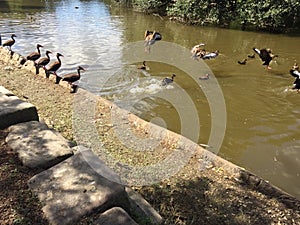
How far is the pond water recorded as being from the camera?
716cm

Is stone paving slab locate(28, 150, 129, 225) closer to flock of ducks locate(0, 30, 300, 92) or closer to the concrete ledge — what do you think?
the concrete ledge

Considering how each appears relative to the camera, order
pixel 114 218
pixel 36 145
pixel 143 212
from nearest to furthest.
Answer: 1. pixel 114 218
2. pixel 143 212
3. pixel 36 145

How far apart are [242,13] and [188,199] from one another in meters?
17.8

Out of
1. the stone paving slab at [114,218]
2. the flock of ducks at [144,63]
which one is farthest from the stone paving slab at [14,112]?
the flock of ducks at [144,63]

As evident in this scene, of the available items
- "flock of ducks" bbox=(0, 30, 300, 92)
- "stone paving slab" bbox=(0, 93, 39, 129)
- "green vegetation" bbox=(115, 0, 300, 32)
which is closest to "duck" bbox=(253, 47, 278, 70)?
"flock of ducks" bbox=(0, 30, 300, 92)

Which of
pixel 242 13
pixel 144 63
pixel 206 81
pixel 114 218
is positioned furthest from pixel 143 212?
pixel 242 13

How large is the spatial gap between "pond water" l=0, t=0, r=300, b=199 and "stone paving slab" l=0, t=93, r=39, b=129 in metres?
4.09

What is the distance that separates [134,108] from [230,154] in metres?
3.23

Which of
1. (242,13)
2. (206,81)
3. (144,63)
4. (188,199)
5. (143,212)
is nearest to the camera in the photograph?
(143,212)

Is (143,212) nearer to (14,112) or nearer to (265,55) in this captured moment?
(14,112)

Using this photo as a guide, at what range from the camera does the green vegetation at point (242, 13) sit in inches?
733

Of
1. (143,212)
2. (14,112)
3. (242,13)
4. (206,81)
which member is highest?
(242,13)

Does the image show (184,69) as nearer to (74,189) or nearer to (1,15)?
(74,189)

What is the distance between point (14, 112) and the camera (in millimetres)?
4422
